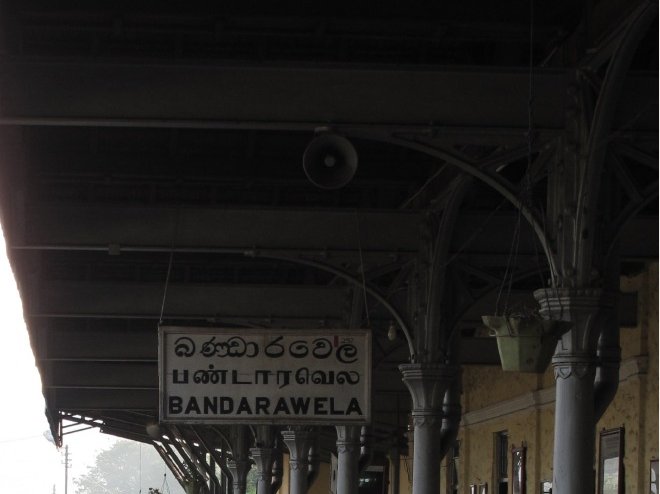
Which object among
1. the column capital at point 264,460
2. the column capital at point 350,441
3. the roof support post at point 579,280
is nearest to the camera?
the roof support post at point 579,280

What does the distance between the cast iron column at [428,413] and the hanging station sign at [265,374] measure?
181 inches

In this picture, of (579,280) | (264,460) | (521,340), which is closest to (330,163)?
(521,340)

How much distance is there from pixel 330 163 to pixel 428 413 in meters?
7.11

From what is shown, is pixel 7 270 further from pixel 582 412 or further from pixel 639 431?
pixel 582 412

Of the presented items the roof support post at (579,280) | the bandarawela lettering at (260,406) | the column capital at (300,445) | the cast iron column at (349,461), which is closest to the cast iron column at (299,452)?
the column capital at (300,445)

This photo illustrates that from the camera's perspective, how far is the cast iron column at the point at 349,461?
931 inches

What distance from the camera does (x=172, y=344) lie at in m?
13.6

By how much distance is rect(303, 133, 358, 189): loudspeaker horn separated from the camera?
37.9 feet

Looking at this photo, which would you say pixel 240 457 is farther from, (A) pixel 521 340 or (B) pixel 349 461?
(A) pixel 521 340

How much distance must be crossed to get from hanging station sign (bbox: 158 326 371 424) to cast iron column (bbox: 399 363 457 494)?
4587mm

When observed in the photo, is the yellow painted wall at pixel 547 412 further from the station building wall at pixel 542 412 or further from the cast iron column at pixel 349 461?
the cast iron column at pixel 349 461

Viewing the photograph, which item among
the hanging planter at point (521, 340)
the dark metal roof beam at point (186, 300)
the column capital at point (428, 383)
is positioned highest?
the dark metal roof beam at point (186, 300)

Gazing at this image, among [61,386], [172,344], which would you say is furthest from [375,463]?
[172,344]

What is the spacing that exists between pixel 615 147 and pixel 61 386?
73.2ft
